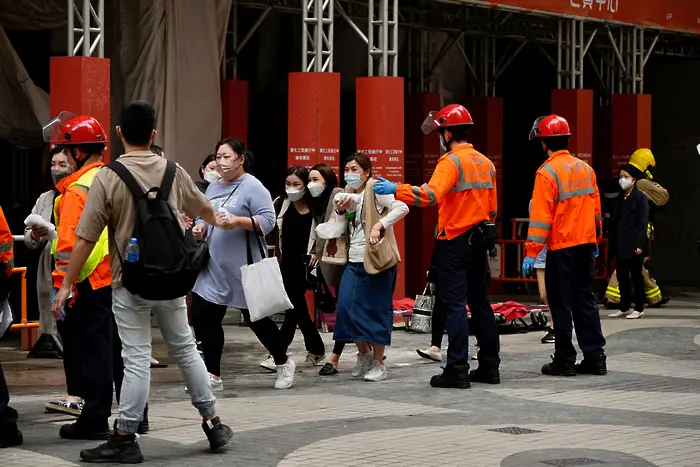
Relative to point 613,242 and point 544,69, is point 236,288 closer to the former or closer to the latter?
point 613,242

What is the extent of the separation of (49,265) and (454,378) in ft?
13.3

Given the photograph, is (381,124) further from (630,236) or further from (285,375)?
(285,375)

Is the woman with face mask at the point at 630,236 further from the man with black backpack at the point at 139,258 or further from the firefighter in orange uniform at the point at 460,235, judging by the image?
the man with black backpack at the point at 139,258

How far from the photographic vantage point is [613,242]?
700 inches

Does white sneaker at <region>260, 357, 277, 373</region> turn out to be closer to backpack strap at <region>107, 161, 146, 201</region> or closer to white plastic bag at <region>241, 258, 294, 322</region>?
white plastic bag at <region>241, 258, 294, 322</region>

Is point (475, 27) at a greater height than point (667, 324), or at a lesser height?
greater

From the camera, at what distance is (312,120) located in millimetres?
16266

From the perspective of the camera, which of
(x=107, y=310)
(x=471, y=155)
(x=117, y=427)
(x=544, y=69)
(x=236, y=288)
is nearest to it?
(x=117, y=427)

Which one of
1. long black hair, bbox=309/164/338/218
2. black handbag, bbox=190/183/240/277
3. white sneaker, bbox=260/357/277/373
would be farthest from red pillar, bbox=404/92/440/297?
black handbag, bbox=190/183/240/277

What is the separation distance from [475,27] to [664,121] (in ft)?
18.6

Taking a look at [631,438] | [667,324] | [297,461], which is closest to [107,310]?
[297,461]

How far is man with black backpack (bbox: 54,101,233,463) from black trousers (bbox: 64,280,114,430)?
1.78ft

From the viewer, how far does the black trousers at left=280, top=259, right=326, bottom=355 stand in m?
12.3

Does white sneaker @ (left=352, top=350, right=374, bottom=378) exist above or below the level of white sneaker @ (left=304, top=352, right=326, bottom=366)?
above
